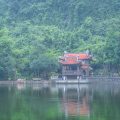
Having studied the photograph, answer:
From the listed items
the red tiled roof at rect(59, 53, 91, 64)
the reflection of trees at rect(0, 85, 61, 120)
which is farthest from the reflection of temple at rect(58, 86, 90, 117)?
the red tiled roof at rect(59, 53, 91, 64)

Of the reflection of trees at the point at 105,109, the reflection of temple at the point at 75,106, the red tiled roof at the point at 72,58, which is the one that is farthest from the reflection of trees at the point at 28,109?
the red tiled roof at the point at 72,58

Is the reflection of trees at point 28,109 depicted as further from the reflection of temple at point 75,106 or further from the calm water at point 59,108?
the reflection of temple at point 75,106

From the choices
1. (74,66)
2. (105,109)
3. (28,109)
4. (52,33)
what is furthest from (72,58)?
(105,109)

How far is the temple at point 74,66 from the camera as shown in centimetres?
7438

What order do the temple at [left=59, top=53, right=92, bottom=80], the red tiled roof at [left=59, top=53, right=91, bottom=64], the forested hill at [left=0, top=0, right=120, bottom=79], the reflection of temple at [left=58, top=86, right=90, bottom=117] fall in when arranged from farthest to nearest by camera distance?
the red tiled roof at [left=59, top=53, right=91, bottom=64], the temple at [left=59, top=53, right=92, bottom=80], the forested hill at [left=0, top=0, right=120, bottom=79], the reflection of temple at [left=58, top=86, right=90, bottom=117]

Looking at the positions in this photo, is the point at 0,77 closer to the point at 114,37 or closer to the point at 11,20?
the point at 114,37

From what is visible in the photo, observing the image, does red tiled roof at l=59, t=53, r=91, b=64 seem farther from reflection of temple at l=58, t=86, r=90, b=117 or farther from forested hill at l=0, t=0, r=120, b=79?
reflection of temple at l=58, t=86, r=90, b=117

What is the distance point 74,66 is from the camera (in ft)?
247

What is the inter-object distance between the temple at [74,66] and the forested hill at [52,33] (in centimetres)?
143

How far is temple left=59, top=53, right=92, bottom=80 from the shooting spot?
74.4 m

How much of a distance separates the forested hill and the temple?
1.43 m

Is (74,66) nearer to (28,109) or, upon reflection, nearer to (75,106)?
(75,106)

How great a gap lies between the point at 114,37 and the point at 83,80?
9.05 meters

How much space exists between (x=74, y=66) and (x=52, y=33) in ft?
58.3
